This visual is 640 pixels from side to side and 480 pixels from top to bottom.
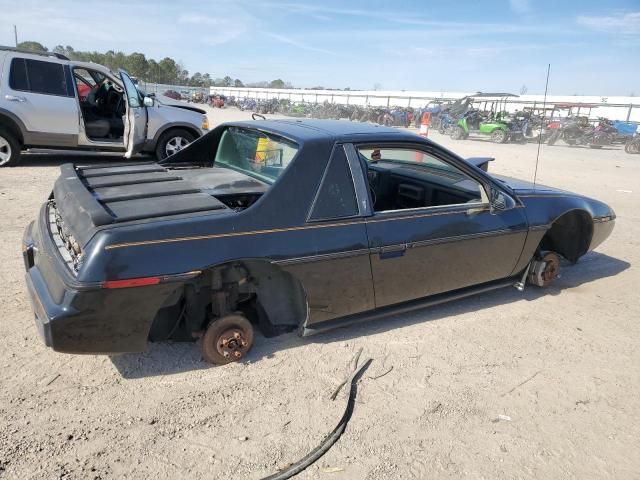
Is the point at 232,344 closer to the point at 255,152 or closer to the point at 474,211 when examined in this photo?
the point at 255,152

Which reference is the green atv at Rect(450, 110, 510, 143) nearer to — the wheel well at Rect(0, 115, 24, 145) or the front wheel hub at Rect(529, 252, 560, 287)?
the wheel well at Rect(0, 115, 24, 145)

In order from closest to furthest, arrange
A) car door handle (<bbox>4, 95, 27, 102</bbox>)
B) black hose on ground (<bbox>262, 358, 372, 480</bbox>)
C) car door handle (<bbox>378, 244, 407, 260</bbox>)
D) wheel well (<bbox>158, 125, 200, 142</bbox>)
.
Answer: black hose on ground (<bbox>262, 358, 372, 480</bbox>)
car door handle (<bbox>378, 244, 407, 260</bbox>)
car door handle (<bbox>4, 95, 27, 102</bbox>)
wheel well (<bbox>158, 125, 200, 142</bbox>)

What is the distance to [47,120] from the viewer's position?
27.7ft

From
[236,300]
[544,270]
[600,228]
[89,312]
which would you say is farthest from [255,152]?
[600,228]

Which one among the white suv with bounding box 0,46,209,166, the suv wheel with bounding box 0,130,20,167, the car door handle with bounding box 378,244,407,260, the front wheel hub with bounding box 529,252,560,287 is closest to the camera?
the car door handle with bounding box 378,244,407,260

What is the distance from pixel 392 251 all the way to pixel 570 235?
2.63 m

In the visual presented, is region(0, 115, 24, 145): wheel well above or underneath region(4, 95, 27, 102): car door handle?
underneath

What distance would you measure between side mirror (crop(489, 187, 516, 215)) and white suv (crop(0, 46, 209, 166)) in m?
6.99

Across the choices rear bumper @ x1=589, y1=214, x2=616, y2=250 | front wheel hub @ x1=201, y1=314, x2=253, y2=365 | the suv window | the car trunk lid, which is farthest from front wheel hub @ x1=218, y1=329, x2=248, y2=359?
the suv window

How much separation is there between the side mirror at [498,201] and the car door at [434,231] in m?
0.03

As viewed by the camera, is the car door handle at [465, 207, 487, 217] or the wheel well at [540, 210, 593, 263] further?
the wheel well at [540, 210, 593, 263]

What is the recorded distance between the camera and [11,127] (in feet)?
27.4

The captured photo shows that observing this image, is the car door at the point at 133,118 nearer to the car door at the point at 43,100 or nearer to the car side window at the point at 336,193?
the car door at the point at 43,100

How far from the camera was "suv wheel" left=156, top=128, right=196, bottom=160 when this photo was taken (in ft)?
30.7
